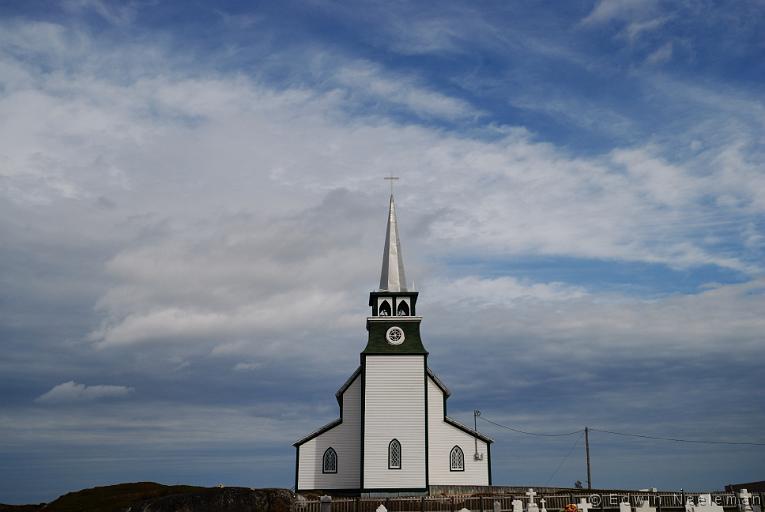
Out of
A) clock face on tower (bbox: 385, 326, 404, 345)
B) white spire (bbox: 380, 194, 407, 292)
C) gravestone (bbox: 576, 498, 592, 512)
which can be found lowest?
gravestone (bbox: 576, 498, 592, 512)

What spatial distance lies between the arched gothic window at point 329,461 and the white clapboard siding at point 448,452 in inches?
230

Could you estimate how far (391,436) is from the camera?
45969 mm

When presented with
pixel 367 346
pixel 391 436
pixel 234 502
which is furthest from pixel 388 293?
pixel 234 502

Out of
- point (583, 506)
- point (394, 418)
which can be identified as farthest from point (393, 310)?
point (583, 506)

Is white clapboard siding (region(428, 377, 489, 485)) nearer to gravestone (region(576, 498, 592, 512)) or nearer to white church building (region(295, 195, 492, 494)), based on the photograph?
white church building (region(295, 195, 492, 494))

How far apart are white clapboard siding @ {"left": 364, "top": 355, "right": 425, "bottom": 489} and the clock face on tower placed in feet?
3.47

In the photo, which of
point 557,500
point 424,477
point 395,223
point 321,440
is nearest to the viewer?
point 557,500

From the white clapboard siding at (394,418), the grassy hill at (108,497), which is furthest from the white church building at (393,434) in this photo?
the grassy hill at (108,497)

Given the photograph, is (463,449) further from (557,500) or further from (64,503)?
(64,503)

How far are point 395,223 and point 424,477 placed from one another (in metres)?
17.5

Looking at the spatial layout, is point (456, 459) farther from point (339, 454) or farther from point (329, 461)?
point (329, 461)

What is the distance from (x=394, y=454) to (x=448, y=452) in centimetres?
380

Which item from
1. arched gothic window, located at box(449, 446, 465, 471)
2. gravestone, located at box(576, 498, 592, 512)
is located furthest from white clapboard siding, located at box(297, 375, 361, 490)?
gravestone, located at box(576, 498, 592, 512)

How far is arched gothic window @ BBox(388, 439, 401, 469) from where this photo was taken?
45.6m
